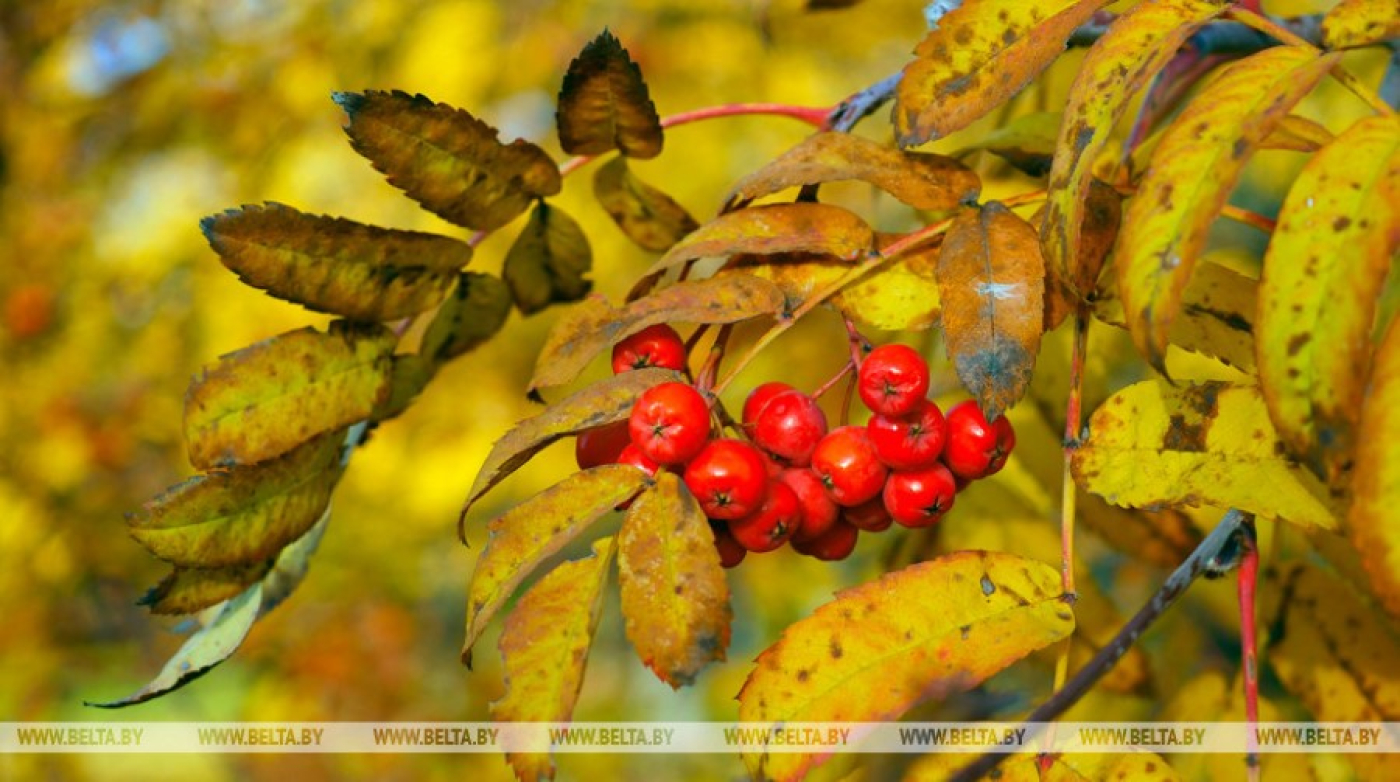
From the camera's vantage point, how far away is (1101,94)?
0.53 meters

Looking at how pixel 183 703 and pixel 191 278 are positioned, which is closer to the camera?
pixel 191 278

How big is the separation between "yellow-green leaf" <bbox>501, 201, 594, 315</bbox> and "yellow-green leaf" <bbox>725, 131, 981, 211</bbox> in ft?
0.70

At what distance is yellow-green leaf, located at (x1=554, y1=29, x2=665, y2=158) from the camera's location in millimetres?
718

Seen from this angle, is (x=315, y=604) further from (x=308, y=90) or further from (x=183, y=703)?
(x=308, y=90)

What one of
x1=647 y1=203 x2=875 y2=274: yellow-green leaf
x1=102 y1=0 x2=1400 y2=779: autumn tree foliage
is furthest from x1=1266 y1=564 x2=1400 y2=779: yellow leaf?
x1=647 y1=203 x2=875 y2=274: yellow-green leaf

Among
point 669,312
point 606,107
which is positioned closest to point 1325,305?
point 669,312

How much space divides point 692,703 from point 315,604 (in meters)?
0.86

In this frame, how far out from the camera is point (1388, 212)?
1.47 ft

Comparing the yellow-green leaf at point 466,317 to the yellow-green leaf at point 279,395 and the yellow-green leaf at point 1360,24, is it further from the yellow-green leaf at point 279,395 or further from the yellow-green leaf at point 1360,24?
the yellow-green leaf at point 1360,24

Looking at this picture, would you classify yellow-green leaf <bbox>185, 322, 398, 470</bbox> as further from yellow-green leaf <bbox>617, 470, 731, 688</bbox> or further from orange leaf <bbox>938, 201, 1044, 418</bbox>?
orange leaf <bbox>938, 201, 1044, 418</bbox>

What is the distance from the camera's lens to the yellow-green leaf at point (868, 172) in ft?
2.08

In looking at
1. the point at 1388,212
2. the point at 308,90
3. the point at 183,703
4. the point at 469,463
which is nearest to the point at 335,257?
the point at 1388,212

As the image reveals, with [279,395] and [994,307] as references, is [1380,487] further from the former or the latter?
[279,395]

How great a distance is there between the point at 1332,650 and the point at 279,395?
0.72 meters
